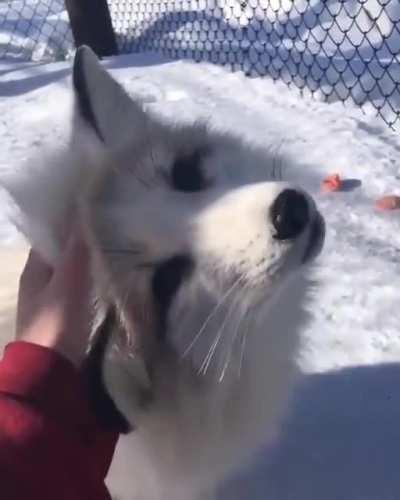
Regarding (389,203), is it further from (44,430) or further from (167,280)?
(44,430)

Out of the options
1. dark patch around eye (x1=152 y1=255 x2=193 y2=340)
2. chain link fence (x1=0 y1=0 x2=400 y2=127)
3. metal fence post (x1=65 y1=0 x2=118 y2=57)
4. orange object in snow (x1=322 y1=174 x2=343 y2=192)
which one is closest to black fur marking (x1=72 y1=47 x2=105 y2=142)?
dark patch around eye (x1=152 y1=255 x2=193 y2=340)

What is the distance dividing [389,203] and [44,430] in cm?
168

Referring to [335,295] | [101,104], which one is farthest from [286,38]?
[101,104]

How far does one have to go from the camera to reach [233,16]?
506 cm

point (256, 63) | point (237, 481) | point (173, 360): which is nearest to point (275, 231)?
point (173, 360)

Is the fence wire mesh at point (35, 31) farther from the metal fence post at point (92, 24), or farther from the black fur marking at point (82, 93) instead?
the black fur marking at point (82, 93)

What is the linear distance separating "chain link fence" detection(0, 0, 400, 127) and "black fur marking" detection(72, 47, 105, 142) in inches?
79.1

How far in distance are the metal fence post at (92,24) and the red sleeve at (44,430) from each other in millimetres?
3861

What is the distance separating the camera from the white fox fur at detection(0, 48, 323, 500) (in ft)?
4.17

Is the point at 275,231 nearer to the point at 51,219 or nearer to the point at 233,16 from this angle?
the point at 51,219

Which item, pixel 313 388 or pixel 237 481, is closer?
pixel 237 481

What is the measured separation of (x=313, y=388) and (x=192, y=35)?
11.3ft

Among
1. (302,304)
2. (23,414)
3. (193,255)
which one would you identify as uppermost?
(193,255)

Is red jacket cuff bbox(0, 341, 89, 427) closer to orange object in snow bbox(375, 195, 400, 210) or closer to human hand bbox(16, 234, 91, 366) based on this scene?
human hand bbox(16, 234, 91, 366)
